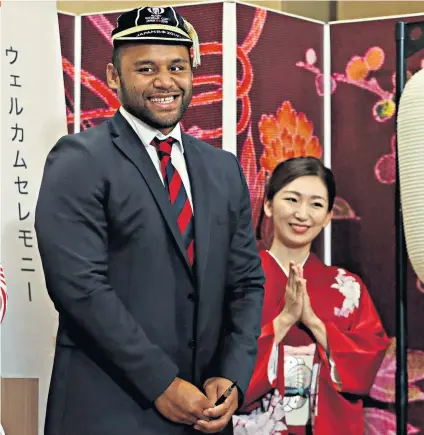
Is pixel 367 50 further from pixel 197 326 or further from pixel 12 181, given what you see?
pixel 197 326

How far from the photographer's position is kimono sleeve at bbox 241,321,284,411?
8.89 feet

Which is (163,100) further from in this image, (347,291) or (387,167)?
(387,167)

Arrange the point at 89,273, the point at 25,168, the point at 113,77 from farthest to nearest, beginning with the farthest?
the point at 25,168, the point at 113,77, the point at 89,273

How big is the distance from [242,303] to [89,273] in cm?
36

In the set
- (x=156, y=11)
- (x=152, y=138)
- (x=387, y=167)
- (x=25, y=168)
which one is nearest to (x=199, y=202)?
(x=152, y=138)

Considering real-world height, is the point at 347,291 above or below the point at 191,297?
below

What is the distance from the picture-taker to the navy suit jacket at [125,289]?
5.87 feet

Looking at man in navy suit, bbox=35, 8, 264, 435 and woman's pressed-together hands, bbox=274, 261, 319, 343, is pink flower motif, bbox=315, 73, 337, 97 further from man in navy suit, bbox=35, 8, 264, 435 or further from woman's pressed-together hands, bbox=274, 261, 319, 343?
man in navy suit, bbox=35, 8, 264, 435

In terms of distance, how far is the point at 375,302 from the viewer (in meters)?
3.07

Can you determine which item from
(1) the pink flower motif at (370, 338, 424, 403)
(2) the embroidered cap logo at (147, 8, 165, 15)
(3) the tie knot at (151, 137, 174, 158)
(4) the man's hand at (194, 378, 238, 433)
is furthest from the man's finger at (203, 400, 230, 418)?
(1) the pink flower motif at (370, 338, 424, 403)

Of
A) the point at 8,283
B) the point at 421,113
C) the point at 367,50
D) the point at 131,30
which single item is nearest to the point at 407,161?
the point at 421,113

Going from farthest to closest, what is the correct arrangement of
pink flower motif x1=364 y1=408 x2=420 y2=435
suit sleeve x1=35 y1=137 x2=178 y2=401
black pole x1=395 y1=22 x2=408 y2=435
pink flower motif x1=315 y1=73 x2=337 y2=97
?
pink flower motif x1=315 y1=73 x2=337 y2=97
pink flower motif x1=364 y1=408 x2=420 y2=435
black pole x1=395 y1=22 x2=408 y2=435
suit sleeve x1=35 y1=137 x2=178 y2=401

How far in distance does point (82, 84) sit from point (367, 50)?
0.91 metres

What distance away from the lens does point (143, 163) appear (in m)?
1.91
